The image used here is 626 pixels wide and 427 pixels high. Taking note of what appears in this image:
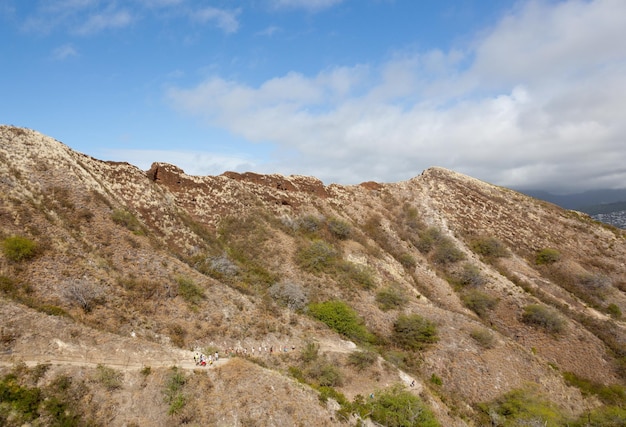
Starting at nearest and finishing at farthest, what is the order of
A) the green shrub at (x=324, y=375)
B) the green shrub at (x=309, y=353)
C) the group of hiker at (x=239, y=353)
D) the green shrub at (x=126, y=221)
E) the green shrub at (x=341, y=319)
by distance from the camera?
the group of hiker at (x=239, y=353)
the green shrub at (x=324, y=375)
the green shrub at (x=309, y=353)
the green shrub at (x=341, y=319)
the green shrub at (x=126, y=221)

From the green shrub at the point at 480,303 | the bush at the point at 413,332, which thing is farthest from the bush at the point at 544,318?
the bush at the point at 413,332

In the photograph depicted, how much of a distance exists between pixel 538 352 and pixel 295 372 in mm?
26517

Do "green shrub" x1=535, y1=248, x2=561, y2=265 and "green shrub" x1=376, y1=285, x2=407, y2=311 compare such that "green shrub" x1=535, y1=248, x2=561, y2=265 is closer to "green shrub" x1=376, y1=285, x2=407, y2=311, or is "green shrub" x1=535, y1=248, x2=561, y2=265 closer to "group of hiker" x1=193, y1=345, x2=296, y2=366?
"green shrub" x1=376, y1=285, x2=407, y2=311

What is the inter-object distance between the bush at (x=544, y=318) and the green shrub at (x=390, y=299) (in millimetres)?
13538

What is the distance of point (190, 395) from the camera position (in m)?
17.6

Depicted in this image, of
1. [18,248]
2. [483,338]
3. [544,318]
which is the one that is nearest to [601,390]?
[544,318]

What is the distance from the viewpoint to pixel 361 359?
25.8 metres

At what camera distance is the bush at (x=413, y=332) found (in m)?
30.9

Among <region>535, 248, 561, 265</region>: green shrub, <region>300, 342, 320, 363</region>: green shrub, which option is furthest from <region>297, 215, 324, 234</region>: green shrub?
<region>535, 248, 561, 265</region>: green shrub

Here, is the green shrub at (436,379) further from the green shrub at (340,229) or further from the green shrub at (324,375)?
the green shrub at (340,229)

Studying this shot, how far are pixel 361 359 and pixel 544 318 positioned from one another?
74.3 feet

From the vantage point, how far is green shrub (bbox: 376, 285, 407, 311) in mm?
34572

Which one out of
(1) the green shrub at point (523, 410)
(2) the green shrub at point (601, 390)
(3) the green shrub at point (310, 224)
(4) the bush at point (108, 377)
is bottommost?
(2) the green shrub at point (601, 390)

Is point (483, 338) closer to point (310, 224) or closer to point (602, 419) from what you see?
point (602, 419)
